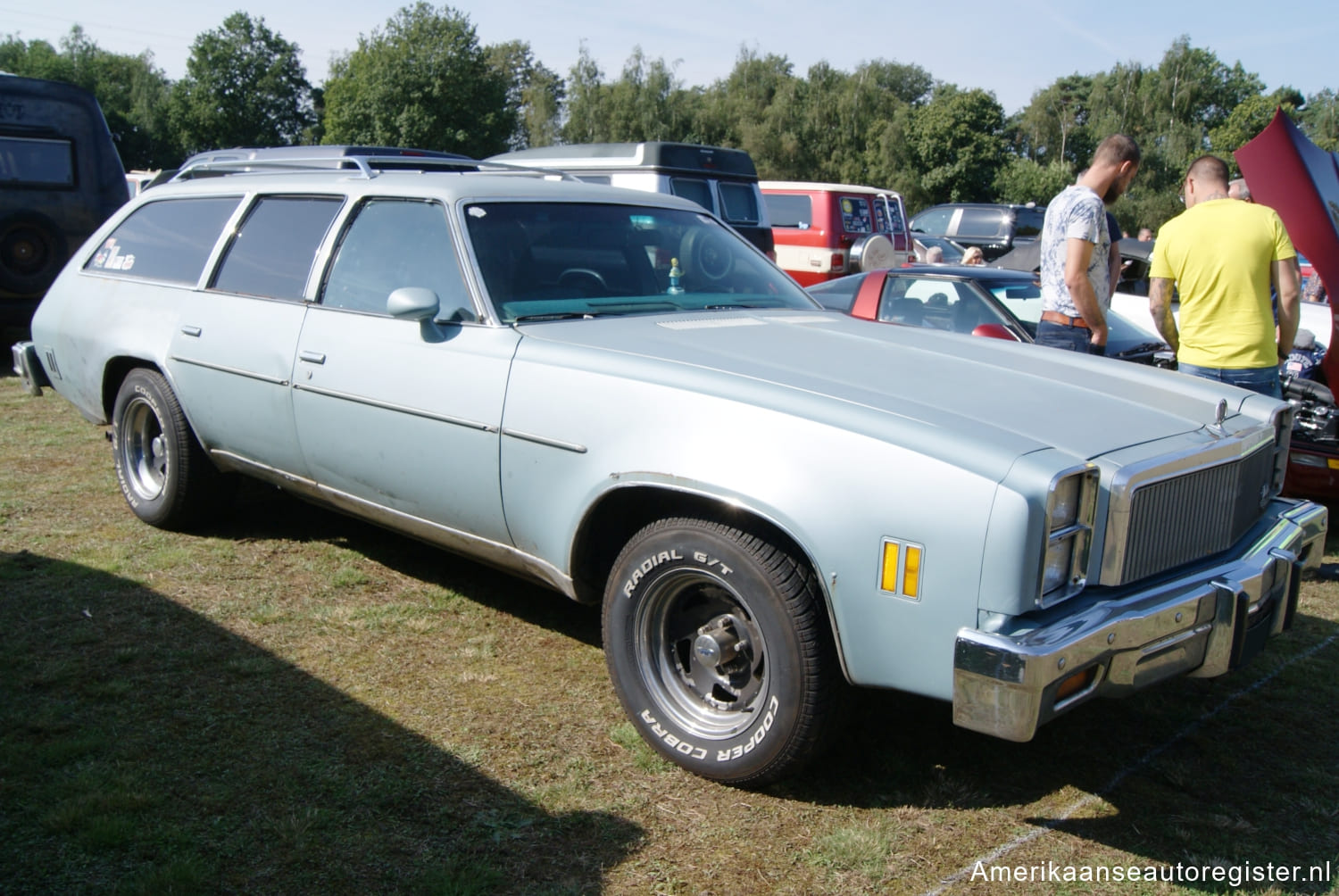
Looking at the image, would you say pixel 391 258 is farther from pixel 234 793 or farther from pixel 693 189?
pixel 693 189

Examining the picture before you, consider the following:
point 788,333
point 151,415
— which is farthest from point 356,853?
point 151,415

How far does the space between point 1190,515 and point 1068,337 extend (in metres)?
2.42

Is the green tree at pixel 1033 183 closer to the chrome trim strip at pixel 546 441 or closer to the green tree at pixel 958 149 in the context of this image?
the green tree at pixel 958 149

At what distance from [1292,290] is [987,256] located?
1518cm

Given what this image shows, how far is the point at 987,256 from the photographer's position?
1938cm

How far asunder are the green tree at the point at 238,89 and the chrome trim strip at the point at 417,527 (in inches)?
2999

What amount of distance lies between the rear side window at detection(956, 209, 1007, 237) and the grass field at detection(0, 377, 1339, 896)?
16.0 meters

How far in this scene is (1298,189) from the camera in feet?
15.4

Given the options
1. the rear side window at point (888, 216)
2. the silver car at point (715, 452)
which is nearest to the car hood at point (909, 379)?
the silver car at point (715, 452)

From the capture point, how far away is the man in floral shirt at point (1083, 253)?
16.1ft

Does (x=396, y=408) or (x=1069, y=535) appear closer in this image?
(x=1069, y=535)

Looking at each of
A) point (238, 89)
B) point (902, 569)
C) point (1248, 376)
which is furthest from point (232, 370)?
point (238, 89)

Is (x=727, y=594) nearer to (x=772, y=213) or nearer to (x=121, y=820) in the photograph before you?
(x=121, y=820)

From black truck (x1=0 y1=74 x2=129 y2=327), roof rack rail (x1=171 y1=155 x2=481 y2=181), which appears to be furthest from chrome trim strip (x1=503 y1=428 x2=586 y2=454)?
black truck (x1=0 y1=74 x2=129 y2=327)
